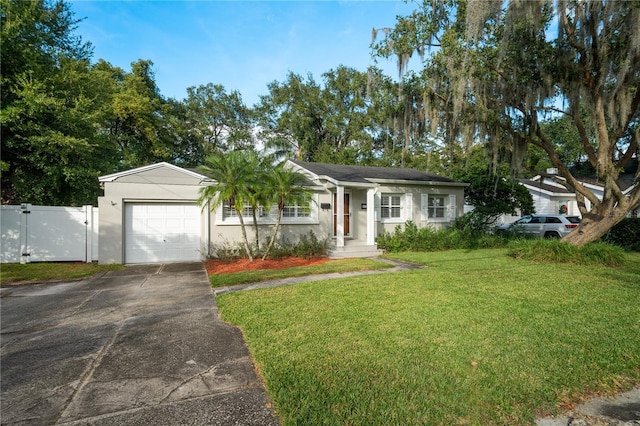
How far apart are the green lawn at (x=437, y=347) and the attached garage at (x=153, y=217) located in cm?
544

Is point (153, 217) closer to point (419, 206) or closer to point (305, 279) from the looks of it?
point (305, 279)

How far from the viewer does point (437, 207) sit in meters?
14.3

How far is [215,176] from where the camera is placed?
8.82 m

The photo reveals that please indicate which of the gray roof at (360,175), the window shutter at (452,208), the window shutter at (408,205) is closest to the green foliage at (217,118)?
the gray roof at (360,175)

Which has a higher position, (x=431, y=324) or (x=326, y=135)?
(x=326, y=135)

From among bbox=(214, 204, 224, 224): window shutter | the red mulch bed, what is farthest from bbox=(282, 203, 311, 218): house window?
bbox=(214, 204, 224, 224): window shutter

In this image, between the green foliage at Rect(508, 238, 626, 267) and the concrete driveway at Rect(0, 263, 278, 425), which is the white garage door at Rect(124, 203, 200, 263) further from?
the green foliage at Rect(508, 238, 626, 267)

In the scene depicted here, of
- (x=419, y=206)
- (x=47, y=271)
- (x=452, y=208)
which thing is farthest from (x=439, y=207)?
(x=47, y=271)

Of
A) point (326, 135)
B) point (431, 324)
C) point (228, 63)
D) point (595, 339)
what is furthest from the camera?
point (326, 135)

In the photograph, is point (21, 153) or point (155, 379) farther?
point (21, 153)

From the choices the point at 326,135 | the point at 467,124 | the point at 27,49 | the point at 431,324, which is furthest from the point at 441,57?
the point at 326,135

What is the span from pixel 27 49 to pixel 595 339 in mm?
14103

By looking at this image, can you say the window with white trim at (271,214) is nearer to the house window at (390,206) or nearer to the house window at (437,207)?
the house window at (390,206)

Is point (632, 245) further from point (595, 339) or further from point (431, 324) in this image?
point (431, 324)
